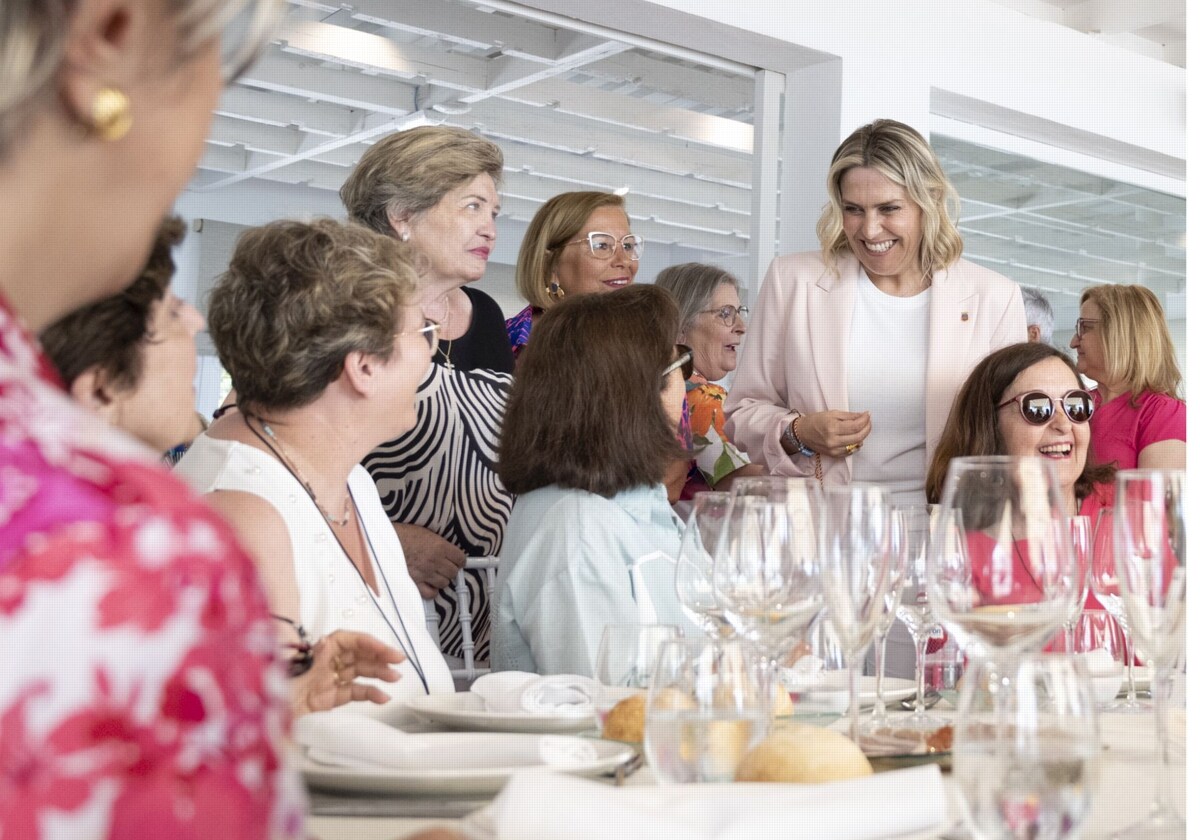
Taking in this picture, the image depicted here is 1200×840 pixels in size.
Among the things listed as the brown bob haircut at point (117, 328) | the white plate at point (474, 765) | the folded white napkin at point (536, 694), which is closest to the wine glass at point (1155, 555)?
the white plate at point (474, 765)

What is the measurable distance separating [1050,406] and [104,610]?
103 inches

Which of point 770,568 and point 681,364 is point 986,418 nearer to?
point 681,364

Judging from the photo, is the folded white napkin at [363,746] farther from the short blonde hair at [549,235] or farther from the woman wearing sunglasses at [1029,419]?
the short blonde hair at [549,235]

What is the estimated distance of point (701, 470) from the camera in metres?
3.76

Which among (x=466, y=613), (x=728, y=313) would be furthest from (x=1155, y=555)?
(x=728, y=313)

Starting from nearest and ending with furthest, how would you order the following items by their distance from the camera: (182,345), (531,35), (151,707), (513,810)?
1. (151,707)
2. (513,810)
3. (182,345)
4. (531,35)

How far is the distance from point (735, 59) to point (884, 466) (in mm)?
1954

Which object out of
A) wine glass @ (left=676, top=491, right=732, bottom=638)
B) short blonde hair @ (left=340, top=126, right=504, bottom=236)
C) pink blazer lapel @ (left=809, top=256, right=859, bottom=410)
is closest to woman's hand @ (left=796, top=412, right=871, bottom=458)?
pink blazer lapel @ (left=809, top=256, right=859, bottom=410)

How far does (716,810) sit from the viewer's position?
895mm

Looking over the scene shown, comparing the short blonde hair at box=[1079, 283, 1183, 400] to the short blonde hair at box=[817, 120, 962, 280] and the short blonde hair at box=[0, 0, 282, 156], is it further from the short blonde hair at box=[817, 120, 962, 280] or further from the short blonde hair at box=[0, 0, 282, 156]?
the short blonde hair at box=[0, 0, 282, 156]

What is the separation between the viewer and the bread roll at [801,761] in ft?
3.37

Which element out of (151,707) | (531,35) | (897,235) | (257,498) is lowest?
(151,707)

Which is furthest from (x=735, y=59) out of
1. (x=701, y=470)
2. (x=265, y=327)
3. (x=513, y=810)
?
(x=513, y=810)

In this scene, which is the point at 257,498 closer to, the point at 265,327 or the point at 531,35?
the point at 265,327
